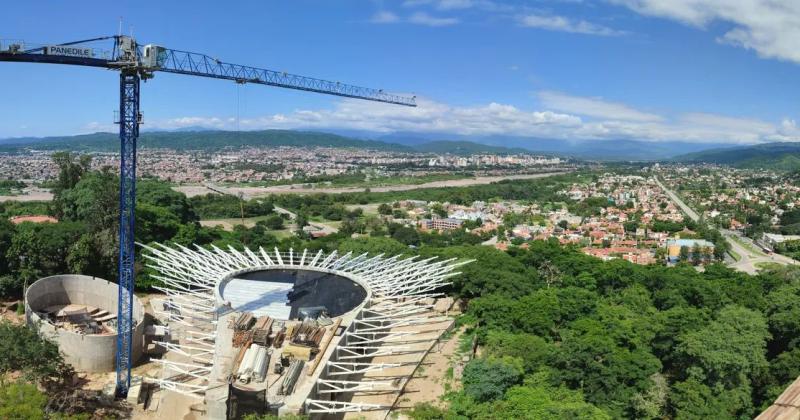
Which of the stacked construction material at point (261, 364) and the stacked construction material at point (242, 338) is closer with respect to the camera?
the stacked construction material at point (261, 364)

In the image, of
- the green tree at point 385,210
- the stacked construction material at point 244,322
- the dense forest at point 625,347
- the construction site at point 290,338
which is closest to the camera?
the construction site at point 290,338

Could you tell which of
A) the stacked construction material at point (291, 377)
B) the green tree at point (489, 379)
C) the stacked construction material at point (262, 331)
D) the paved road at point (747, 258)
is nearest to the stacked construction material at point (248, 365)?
the stacked construction material at point (262, 331)

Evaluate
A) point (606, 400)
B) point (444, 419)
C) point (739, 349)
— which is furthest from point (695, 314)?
point (444, 419)

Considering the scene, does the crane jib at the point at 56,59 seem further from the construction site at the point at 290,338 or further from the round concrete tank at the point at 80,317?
the round concrete tank at the point at 80,317

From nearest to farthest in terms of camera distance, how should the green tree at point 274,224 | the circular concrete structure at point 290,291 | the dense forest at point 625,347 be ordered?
1. the dense forest at point 625,347
2. the circular concrete structure at point 290,291
3. the green tree at point 274,224

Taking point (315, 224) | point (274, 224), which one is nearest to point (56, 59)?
point (274, 224)

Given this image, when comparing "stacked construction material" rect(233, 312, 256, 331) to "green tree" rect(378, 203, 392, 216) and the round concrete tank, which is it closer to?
the round concrete tank

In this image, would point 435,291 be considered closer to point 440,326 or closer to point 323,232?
point 440,326
